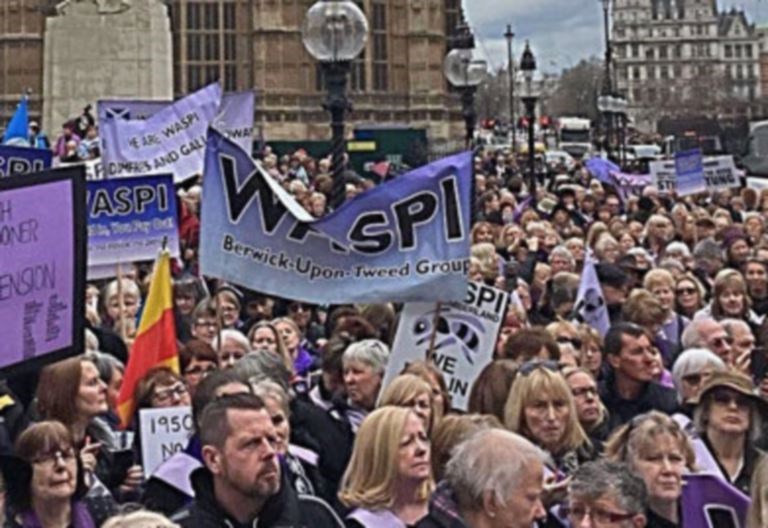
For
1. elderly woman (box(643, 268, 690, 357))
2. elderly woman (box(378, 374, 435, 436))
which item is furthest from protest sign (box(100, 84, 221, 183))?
elderly woman (box(378, 374, 435, 436))

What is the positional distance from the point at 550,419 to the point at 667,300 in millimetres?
4077

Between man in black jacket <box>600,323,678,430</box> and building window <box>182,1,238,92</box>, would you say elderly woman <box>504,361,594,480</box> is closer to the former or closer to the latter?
man in black jacket <box>600,323,678,430</box>

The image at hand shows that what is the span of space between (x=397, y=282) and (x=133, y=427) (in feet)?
6.50

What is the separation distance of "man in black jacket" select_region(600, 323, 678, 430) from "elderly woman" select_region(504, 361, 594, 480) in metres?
1.22

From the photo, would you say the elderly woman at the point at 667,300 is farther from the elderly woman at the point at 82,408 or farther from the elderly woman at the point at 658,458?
the elderly woman at the point at 82,408

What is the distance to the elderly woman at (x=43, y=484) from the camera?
199 inches

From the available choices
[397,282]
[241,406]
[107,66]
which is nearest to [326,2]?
[397,282]

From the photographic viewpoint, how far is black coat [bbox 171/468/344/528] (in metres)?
4.74

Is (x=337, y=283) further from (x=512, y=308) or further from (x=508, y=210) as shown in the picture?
(x=508, y=210)

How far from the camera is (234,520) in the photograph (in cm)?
477

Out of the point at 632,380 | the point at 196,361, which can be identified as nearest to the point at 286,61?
the point at 196,361

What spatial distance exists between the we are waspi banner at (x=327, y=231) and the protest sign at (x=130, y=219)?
224cm

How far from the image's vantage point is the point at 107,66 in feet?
93.6

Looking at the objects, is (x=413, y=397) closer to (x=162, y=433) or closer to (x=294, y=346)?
(x=162, y=433)
